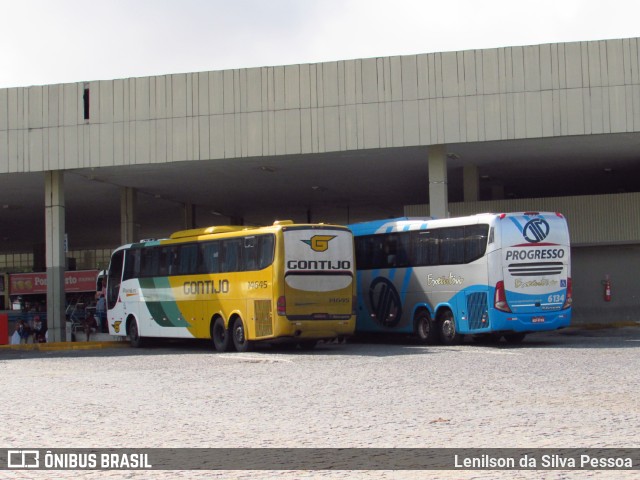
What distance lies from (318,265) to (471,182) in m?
11.5

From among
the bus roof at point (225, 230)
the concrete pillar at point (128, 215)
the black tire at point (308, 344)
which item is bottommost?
the black tire at point (308, 344)

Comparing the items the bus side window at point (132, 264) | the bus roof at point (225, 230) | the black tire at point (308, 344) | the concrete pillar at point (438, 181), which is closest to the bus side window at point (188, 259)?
the bus roof at point (225, 230)

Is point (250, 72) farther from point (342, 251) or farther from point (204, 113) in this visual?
point (342, 251)

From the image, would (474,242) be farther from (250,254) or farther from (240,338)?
(240,338)

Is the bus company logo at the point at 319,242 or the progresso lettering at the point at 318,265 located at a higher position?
the bus company logo at the point at 319,242

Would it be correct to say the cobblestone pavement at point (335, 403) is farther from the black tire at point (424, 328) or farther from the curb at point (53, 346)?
the curb at point (53, 346)

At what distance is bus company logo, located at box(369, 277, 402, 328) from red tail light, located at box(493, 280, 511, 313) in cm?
396

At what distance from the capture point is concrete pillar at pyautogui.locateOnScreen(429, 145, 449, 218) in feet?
95.2

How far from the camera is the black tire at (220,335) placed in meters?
25.3

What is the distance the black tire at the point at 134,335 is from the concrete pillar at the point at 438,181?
30.4ft

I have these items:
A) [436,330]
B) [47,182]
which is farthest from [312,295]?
[47,182]

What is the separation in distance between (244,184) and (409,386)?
23.6 meters

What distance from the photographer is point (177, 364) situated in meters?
20.4

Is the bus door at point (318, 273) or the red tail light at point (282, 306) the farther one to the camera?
the bus door at point (318, 273)
